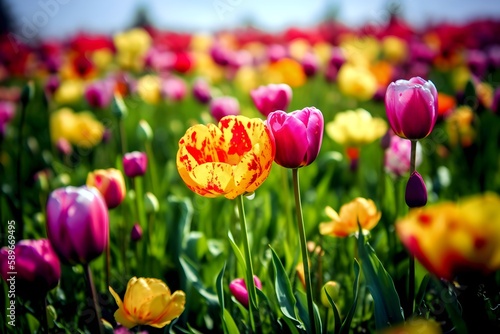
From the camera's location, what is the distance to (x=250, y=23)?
24.6 ft

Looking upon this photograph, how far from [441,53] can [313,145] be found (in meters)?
2.77

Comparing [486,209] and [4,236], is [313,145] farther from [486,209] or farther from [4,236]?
[4,236]

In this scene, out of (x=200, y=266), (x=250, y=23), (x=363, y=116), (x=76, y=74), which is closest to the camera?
(x=200, y=266)

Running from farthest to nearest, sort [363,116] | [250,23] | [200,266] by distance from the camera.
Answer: [250,23] → [363,116] → [200,266]

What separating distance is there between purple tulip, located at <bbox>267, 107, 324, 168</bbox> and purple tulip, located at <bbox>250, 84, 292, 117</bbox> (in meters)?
0.41

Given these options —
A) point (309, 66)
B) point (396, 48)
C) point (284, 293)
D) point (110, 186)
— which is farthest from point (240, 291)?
point (396, 48)

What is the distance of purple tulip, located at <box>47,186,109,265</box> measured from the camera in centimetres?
60

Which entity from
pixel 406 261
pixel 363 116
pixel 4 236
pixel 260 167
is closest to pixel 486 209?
pixel 260 167

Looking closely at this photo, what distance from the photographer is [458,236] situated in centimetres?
46

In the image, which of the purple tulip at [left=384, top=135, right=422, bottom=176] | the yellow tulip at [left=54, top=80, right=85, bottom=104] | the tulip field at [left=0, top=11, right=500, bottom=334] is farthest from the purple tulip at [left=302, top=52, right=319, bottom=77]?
the yellow tulip at [left=54, top=80, right=85, bottom=104]

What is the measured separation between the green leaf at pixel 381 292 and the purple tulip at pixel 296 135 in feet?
0.55

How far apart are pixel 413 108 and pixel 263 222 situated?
60 cm

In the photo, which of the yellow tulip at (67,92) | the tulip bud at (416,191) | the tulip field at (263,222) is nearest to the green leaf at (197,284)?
the tulip field at (263,222)

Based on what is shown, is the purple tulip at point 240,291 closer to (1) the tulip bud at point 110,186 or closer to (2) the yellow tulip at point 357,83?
(1) the tulip bud at point 110,186
